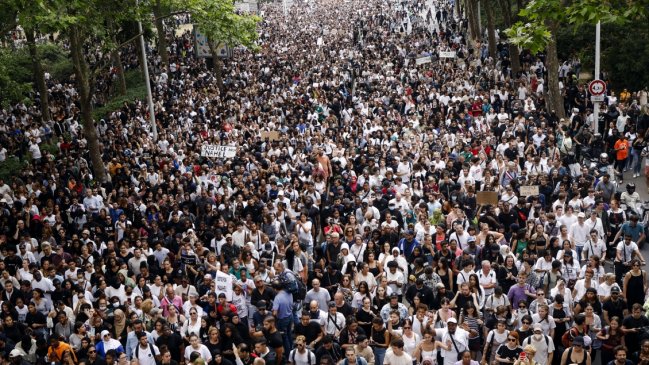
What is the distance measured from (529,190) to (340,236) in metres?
3.85

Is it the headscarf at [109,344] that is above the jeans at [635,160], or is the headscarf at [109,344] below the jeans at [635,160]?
above

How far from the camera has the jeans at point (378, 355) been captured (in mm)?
10984

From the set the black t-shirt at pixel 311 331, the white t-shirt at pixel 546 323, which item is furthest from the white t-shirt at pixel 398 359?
the white t-shirt at pixel 546 323

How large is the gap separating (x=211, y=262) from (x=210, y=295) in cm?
159

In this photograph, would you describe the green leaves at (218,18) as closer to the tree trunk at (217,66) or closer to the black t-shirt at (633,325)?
the tree trunk at (217,66)

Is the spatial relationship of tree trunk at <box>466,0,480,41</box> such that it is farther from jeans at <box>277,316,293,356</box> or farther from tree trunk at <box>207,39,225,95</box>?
jeans at <box>277,316,293,356</box>

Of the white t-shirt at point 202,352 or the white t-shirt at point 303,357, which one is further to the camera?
the white t-shirt at point 202,352

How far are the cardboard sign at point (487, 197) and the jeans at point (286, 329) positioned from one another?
18.2 feet

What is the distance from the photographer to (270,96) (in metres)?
32.0

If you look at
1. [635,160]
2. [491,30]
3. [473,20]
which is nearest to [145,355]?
[635,160]

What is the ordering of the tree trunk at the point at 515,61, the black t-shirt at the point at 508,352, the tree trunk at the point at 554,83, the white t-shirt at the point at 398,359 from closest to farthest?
the white t-shirt at the point at 398,359 → the black t-shirt at the point at 508,352 → the tree trunk at the point at 554,83 → the tree trunk at the point at 515,61

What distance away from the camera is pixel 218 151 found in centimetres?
2050

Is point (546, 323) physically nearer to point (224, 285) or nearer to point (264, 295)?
point (264, 295)

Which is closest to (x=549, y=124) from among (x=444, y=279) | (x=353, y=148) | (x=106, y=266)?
(x=353, y=148)
